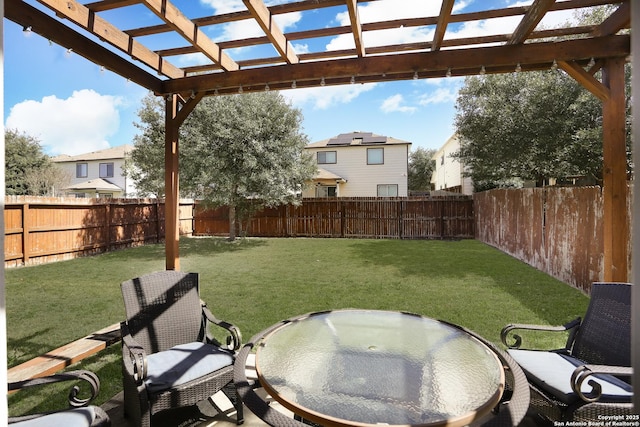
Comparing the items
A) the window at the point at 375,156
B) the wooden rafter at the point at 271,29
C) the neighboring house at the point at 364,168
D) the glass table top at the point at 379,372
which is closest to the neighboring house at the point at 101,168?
the neighboring house at the point at 364,168

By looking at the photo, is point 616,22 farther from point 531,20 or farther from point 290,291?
point 290,291

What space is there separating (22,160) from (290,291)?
888 inches

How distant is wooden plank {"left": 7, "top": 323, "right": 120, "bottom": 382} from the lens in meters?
2.42

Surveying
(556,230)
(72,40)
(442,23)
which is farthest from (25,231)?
(556,230)

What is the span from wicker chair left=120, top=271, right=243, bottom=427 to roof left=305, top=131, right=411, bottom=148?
53.4 feet

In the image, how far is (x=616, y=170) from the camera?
10.8 feet

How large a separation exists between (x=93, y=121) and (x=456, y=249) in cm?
5001

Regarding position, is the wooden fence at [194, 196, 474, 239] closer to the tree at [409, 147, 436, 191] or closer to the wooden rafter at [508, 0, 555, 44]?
the wooden rafter at [508, 0, 555, 44]

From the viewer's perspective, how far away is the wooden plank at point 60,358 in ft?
7.95

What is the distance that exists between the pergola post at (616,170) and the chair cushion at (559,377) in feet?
4.85

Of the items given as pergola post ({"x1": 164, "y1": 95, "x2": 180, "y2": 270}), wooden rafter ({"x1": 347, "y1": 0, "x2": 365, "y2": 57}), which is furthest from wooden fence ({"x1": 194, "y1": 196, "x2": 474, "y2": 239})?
wooden rafter ({"x1": 347, "y1": 0, "x2": 365, "y2": 57})

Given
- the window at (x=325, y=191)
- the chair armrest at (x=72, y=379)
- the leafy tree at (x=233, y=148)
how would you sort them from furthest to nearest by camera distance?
1. the window at (x=325, y=191)
2. the leafy tree at (x=233, y=148)
3. the chair armrest at (x=72, y=379)

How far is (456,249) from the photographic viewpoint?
10.6 metres

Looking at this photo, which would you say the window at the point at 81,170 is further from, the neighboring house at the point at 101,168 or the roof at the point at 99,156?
Answer: the roof at the point at 99,156
